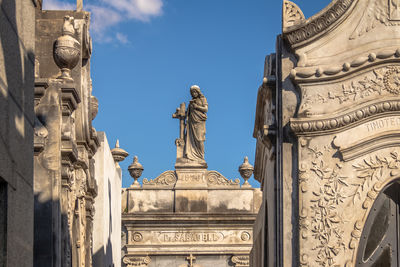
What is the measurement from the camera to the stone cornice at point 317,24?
44.0 ft

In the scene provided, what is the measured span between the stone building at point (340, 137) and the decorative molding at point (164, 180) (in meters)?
16.6

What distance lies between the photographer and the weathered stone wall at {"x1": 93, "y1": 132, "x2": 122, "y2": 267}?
58.8 ft

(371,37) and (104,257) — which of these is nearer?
(371,37)

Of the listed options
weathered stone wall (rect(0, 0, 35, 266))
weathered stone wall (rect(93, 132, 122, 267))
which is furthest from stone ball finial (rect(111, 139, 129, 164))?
weathered stone wall (rect(0, 0, 35, 266))

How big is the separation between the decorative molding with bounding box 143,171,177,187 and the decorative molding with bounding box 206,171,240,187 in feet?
4.05

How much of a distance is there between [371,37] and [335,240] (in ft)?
10.9

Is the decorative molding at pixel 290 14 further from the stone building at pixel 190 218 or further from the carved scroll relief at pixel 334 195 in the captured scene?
the stone building at pixel 190 218

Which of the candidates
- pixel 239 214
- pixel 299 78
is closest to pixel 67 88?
pixel 299 78

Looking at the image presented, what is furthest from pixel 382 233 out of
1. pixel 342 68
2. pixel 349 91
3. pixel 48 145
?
pixel 48 145

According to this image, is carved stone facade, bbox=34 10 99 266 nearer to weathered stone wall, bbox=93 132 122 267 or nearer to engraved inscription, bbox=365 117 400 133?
weathered stone wall, bbox=93 132 122 267

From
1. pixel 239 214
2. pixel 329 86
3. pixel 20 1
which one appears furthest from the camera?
pixel 239 214

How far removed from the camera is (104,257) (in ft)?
61.1

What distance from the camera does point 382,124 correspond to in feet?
43.2

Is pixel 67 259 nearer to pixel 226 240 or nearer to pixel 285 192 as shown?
pixel 285 192
